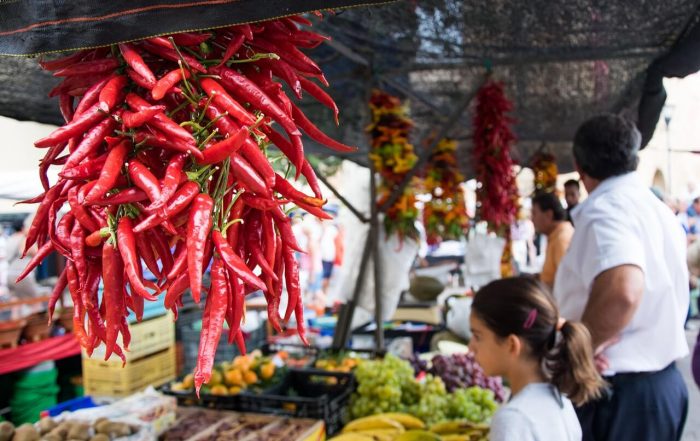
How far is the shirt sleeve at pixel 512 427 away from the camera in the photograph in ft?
6.19

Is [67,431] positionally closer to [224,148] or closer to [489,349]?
[489,349]

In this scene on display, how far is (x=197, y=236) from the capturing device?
107 cm

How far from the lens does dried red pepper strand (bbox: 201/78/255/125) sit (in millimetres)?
1174

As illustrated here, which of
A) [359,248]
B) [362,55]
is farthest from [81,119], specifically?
[359,248]

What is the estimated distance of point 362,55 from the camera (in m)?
4.43

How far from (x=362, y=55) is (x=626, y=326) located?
2822 millimetres

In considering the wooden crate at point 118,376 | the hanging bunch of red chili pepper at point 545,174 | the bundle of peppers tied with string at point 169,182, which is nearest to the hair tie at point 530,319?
the bundle of peppers tied with string at point 169,182

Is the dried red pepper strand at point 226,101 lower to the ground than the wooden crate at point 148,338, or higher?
higher

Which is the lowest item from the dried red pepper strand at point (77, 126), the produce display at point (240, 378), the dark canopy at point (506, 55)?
the produce display at point (240, 378)

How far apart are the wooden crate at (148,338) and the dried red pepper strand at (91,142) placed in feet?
14.6

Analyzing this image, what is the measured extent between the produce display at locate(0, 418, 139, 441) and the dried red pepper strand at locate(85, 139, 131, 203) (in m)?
1.96

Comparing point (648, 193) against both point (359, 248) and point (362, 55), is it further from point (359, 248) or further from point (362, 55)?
point (359, 248)

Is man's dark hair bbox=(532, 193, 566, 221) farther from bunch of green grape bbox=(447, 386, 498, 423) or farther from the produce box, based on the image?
the produce box

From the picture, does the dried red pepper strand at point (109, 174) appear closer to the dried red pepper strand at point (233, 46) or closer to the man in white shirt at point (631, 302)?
the dried red pepper strand at point (233, 46)
